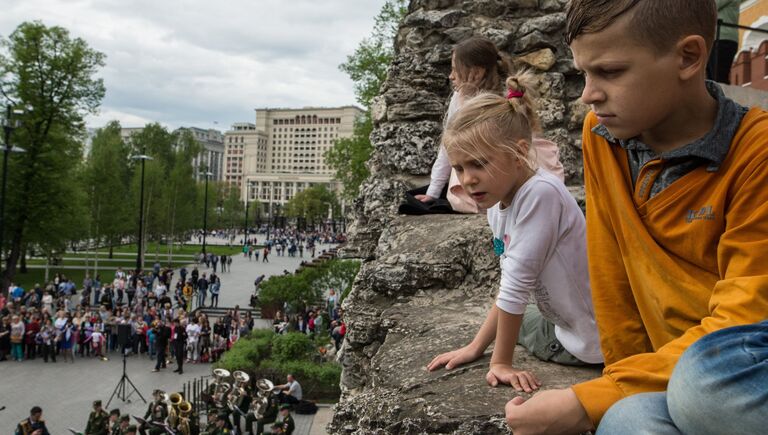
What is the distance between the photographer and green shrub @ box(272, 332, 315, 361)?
53.4 feet

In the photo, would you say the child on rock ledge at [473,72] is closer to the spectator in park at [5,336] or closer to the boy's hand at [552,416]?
the boy's hand at [552,416]

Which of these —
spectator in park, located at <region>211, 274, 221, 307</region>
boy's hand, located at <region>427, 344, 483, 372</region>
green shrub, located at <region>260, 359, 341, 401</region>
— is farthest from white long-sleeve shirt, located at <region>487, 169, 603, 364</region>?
spectator in park, located at <region>211, 274, 221, 307</region>

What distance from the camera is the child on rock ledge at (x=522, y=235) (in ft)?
6.91

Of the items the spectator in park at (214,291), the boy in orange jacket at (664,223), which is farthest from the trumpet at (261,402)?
the spectator in park at (214,291)

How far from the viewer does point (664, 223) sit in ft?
5.07

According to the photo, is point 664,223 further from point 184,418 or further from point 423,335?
point 184,418

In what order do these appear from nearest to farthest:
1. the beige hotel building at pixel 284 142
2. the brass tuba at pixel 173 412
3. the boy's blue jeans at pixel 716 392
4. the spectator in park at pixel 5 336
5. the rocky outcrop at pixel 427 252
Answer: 1. the boy's blue jeans at pixel 716 392
2. the rocky outcrop at pixel 427 252
3. the brass tuba at pixel 173 412
4. the spectator in park at pixel 5 336
5. the beige hotel building at pixel 284 142

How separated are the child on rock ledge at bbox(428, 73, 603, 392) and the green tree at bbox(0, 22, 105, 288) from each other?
30298mm

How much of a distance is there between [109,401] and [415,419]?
538 inches

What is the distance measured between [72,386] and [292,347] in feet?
18.4

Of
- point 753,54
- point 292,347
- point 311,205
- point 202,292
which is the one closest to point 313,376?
point 292,347

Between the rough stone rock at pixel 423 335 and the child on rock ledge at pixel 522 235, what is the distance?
11 centimetres

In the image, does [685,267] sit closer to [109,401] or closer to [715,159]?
[715,159]

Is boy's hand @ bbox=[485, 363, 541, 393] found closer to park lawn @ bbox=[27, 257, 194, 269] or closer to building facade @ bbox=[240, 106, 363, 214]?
park lawn @ bbox=[27, 257, 194, 269]
